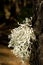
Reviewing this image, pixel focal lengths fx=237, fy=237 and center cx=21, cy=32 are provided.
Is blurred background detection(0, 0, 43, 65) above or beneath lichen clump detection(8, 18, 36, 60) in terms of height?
above

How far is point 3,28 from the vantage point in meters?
5.60

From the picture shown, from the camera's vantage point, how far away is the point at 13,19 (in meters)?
5.83

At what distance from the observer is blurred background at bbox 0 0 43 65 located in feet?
4.17

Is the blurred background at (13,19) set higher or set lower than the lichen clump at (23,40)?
higher

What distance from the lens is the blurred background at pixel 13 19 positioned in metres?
1.27

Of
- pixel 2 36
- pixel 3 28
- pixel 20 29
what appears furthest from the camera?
pixel 3 28

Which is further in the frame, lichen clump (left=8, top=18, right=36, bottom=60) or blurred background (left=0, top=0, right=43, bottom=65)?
lichen clump (left=8, top=18, right=36, bottom=60)

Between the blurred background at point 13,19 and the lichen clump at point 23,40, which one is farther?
the lichen clump at point 23,40

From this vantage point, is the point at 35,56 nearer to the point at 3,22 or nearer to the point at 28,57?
the point at 28,57

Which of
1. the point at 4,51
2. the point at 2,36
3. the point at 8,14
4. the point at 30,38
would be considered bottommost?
the point at 30,38

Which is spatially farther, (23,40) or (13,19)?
(13,19)

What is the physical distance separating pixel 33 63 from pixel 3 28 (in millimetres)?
4302

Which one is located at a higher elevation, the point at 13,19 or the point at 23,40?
the point at 13,19

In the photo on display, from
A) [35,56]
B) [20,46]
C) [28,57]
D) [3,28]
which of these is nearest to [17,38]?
[20,46]
